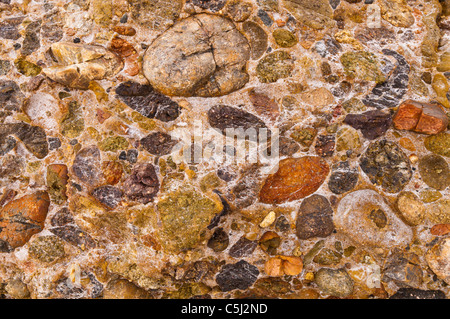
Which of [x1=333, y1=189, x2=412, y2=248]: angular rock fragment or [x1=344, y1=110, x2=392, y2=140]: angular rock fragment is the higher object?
[x1=344, y1=110, x2=392, y2=140]: angular rock fragment

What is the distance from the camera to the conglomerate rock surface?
305 centimetres

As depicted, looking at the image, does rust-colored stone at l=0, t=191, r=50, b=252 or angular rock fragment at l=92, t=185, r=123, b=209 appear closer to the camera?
angular rock fragment at l=92, t=185, r=123, b=209

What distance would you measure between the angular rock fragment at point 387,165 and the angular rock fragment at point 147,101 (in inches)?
79.4

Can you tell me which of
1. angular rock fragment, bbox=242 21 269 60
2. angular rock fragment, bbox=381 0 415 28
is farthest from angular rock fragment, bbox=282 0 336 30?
angular rock fragment, bbox=381 0 415 28

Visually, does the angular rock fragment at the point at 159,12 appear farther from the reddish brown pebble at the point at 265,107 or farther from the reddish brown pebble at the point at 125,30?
the reddish brown pebble at the point at 265,107

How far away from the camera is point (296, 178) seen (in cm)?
307

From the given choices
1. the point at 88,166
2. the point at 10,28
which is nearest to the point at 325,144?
the point at 88,166

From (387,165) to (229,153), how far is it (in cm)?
162

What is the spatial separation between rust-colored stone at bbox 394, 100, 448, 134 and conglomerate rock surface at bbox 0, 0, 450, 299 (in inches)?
0.5

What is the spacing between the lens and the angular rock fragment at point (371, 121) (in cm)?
308

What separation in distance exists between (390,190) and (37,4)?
4.26 m

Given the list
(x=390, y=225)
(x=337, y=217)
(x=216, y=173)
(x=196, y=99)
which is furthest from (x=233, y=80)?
(x=390, y=225)

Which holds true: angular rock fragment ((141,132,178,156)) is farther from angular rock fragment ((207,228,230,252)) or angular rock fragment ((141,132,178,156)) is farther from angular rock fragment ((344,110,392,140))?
angular rock fragment ((344,110,392,140))

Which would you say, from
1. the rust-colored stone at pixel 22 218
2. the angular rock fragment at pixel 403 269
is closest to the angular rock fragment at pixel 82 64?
the rust-colored stone at pixel 22 218
